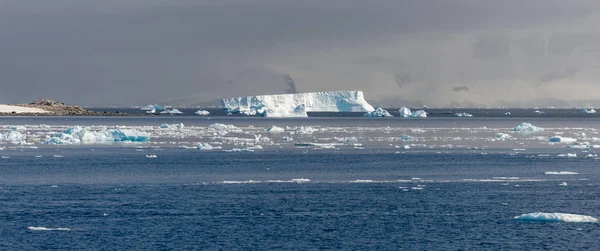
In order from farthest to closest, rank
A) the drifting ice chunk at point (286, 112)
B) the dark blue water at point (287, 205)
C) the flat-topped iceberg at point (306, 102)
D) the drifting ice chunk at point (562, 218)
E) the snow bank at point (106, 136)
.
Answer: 1. the flat-topped iceberg at point (306, 102)
2. the drifting ice chunk at point (286, 112)
3. the snow bank at point (106, 136)
4. the drifting ice chunk at point (562, 218)
5. the dark blue water at point (287, 205)

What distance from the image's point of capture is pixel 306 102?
141 meters

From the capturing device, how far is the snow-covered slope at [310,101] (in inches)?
5315

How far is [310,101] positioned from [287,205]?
391ft

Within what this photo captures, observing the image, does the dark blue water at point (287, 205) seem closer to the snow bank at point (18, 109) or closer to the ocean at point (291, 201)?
the ocean at point (291, 201)

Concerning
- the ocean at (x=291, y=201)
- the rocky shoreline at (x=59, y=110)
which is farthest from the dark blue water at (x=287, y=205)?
the rocky shoreline at (x=59, y=110)

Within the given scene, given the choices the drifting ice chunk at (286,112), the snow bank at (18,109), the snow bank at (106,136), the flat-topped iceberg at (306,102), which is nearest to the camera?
the snow bank at (106,136)

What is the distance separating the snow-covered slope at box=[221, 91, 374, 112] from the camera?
135000 mm

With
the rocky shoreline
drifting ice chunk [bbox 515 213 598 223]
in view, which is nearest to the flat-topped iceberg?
the rocky shoreline

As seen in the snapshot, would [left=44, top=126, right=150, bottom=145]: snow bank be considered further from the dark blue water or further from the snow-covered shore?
the snow-covered shore

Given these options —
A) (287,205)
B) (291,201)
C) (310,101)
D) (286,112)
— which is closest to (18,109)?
(286,112)

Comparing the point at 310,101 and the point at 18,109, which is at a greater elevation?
the point at 310,101

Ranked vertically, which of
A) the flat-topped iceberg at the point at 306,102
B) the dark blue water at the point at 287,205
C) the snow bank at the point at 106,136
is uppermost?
the flat-topped iceberg at the point at 306,102

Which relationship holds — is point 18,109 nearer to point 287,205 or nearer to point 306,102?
point 306,102

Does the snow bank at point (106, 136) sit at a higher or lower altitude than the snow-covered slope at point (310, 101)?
lower
